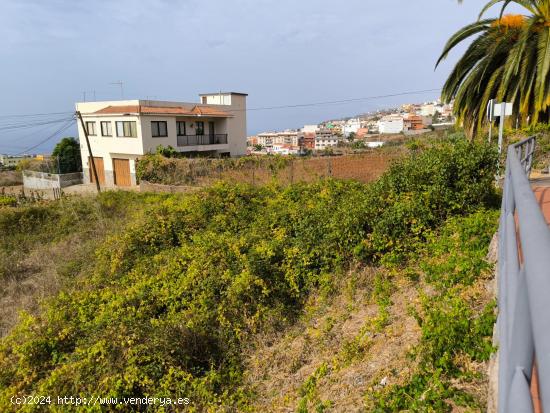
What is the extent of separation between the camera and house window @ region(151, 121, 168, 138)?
27562 mm

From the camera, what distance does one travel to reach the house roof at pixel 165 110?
27341 millimetres

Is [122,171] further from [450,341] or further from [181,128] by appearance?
[450,341]

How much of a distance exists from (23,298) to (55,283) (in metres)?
0.75

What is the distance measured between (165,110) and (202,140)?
4.18m

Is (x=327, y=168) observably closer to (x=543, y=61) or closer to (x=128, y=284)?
(x=543, y=61)

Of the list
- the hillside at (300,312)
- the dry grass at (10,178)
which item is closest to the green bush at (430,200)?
the hillside at (300,312)

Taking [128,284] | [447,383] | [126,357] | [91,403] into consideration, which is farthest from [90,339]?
[447,383]

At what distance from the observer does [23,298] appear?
31.1 ft

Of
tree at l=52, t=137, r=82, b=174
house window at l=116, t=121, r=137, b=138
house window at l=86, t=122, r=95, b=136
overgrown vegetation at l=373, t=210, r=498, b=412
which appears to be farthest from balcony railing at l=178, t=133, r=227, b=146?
overgrown vegetation at l=373, t=210, r=498, b=412

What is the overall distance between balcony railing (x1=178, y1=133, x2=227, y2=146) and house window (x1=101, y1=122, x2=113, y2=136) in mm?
5062

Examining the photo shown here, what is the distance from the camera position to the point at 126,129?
91.0ft

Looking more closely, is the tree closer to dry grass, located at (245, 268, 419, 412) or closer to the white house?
the white house

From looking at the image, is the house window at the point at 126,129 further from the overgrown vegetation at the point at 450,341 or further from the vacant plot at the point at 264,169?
the overgrown vegetation at the point at 450,341

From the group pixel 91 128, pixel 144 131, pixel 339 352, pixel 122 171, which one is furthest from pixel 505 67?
pixel 91 128
